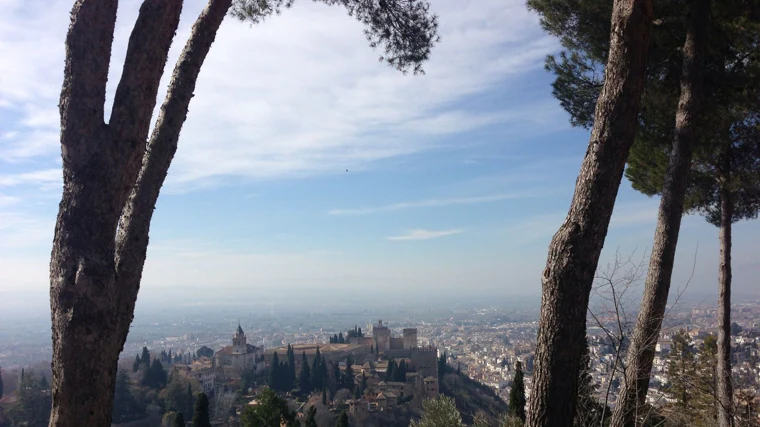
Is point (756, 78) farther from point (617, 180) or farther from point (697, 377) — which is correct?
point (617, 180)

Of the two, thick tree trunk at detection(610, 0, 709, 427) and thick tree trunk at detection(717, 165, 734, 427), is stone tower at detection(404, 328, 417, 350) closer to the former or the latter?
thick tree trunk at detection(717, 165, 734, 427)

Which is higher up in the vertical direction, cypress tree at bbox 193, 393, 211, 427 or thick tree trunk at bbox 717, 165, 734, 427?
thick tree trunk at bbox 717, 165, 734, 427

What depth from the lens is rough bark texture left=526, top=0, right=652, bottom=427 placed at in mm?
2428

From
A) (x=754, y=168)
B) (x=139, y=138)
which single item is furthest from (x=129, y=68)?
(x=754, y=168)

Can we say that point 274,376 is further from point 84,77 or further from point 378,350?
point 84,77

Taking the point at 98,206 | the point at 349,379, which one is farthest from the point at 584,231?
the point at 349,379

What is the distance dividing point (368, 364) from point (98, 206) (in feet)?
149

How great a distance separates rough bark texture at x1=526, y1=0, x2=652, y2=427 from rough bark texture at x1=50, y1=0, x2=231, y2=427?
76.7 inches

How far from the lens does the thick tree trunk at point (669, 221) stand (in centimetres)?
386

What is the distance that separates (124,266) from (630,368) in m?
3.34

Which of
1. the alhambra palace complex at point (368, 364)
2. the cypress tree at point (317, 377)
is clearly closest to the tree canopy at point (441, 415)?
the alhambra palace complex at point (368, 364)

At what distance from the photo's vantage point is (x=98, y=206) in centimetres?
242

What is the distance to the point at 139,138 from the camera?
265 cm

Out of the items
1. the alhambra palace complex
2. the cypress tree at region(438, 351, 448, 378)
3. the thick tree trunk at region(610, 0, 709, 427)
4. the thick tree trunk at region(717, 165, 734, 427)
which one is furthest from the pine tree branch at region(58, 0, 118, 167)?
the cypress tree at region(438, 351, 448, 378)
